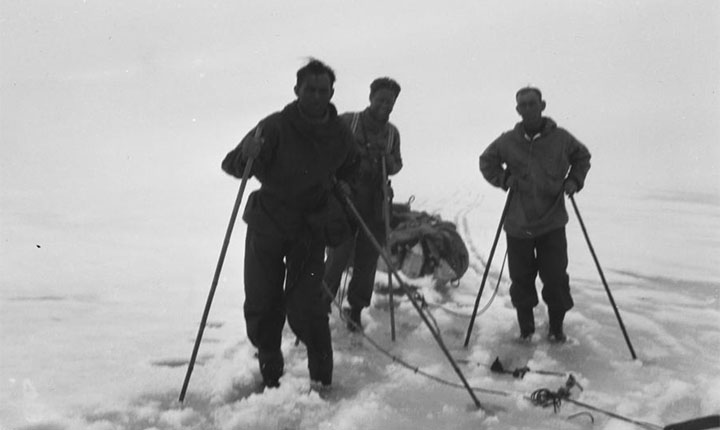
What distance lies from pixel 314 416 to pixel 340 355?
49.3 inches

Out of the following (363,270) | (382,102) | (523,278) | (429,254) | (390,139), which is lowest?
(429,254)

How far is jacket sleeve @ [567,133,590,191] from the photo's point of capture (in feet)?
17.6

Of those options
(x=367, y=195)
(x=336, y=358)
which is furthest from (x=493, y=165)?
(x=336, y=358)

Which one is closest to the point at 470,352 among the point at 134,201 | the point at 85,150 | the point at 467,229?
the point at 467,229

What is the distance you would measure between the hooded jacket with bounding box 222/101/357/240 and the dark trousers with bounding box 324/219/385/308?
1563 millimetres

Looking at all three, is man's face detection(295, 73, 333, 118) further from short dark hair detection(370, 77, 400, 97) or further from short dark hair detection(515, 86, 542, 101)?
short dark hair detection(515, 86, 542, 101)

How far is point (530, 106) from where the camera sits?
17.3 feet

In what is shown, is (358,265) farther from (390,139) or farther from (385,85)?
(385,85)

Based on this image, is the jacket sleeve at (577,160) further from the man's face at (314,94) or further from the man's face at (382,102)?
the man's face at (314,94)

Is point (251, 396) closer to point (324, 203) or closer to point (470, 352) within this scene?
point (324, 203)

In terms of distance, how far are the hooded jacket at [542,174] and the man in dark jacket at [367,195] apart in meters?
0.96

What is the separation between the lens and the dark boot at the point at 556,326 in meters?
5.46

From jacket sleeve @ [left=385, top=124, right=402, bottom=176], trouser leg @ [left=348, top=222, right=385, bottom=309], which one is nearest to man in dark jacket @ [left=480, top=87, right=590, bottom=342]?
jacket sleeve @ [left=385, top=124, right=402, bottom=176]

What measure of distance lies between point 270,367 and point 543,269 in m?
2.35
